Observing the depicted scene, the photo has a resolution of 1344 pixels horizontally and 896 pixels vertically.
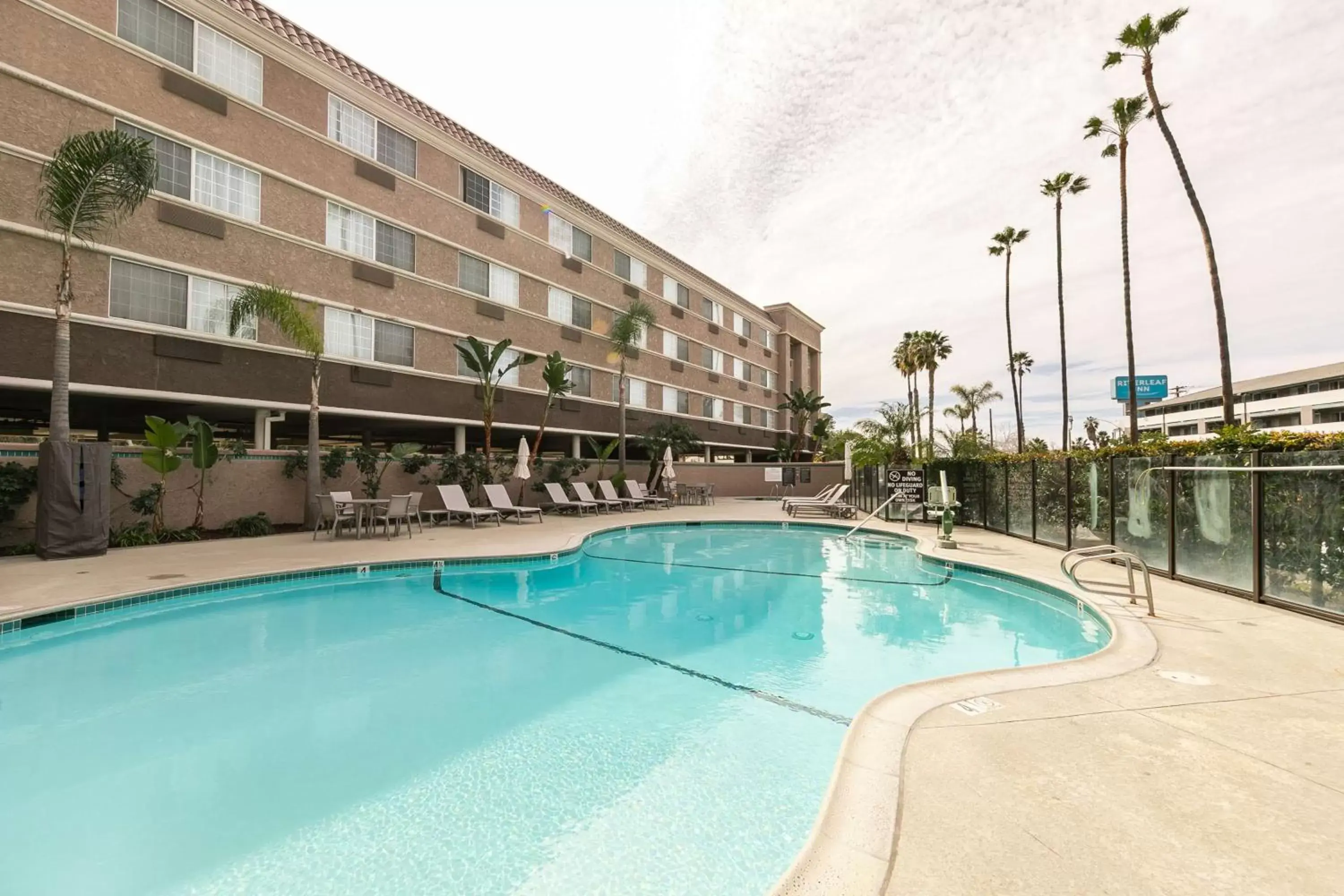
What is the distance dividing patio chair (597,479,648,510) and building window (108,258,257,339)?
12080 millimetres

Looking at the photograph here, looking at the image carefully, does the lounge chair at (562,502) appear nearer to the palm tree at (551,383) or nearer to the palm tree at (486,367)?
the palm tree at (551,383)

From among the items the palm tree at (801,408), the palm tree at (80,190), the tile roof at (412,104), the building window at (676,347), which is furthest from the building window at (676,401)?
the palm tree at (80,190)

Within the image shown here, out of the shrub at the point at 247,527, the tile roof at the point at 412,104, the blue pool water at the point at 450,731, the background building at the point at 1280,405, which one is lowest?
the blue pool water at the point at 450,731

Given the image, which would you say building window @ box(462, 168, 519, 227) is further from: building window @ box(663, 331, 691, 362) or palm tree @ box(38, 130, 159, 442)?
palm tree @ box(38, 130, 159, 442)

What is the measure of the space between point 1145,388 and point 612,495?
70.3 meters

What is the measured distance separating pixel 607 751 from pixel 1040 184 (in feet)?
112

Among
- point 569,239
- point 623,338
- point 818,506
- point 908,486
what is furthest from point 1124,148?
point 569,239

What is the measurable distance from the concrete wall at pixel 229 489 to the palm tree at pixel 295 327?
1.85ft

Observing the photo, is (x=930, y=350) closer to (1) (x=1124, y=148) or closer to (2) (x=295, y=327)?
(1) (x=1124, y=148)

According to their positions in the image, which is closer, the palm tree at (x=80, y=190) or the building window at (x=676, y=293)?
the palm tree at (x=80, y=190)

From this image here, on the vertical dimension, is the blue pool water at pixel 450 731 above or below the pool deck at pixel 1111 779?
below

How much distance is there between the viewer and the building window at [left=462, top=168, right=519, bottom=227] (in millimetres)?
20625

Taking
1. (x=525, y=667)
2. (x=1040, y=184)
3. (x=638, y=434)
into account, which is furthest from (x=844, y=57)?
(x=1040, y=184)

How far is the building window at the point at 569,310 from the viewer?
939 inches
